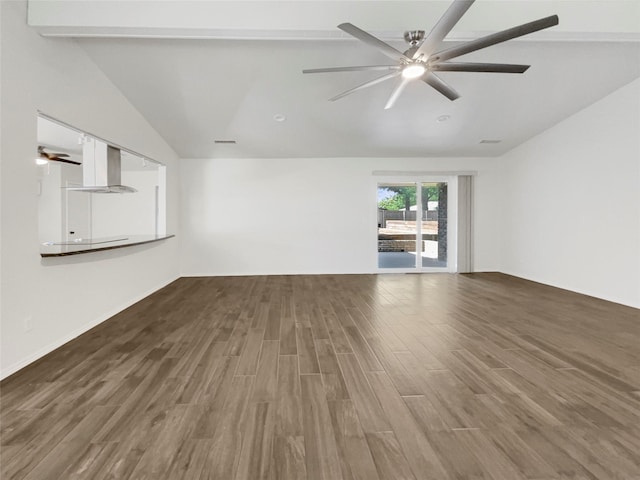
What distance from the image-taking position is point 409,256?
6.98 metres

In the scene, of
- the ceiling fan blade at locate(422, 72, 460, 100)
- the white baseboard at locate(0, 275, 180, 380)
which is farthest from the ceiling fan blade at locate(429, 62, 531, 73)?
the white baseboard at locate(0, 275, 180, 380)

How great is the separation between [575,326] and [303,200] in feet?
15.9

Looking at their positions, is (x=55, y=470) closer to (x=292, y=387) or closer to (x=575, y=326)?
(x=292, y=387)

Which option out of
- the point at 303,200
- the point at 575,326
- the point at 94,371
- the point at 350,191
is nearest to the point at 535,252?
the point at 575,326

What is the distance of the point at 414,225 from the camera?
6.86 metres

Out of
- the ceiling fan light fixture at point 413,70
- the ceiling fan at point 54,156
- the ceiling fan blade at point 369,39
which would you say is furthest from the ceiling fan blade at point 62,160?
the ceiling fan light fixture at point 413,70

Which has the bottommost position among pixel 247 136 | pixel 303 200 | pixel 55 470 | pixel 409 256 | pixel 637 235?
pixel 55 470

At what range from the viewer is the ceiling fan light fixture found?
263 centimetres

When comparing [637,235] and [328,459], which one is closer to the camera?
[328,459]

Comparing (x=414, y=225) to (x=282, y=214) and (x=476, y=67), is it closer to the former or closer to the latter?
(x=282, y=214)

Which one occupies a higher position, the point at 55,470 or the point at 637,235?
the point at 637,235

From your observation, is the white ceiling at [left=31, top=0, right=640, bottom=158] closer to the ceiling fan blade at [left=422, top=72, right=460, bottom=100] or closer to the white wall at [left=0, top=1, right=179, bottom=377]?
the white wall at [left=0, top=1, right=179, bottom=377]

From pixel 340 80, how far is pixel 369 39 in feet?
5.32

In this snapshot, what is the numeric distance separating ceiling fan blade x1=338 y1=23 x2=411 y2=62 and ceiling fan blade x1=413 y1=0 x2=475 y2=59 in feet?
0.50
